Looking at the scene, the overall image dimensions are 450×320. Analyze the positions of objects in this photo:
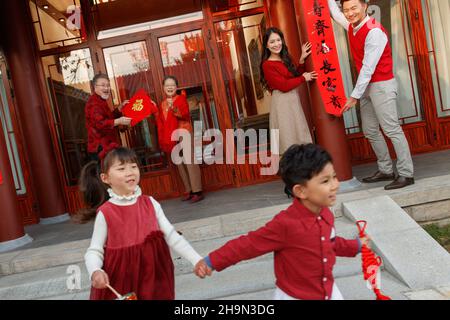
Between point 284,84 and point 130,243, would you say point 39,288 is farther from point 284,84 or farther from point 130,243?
point 284,84

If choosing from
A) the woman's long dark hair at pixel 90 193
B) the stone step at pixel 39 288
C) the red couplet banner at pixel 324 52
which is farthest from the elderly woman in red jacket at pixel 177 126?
the woman's long dark hair at pixel 90 193

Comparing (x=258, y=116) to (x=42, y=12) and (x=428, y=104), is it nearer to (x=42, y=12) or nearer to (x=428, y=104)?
(x=428, y=104)

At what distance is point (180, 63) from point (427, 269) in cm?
433

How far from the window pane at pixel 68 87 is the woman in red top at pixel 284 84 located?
2.81 meters

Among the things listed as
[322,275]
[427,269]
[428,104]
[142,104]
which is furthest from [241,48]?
[322,275]

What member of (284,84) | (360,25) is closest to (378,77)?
(360,25)

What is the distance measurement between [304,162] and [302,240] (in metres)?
0.37

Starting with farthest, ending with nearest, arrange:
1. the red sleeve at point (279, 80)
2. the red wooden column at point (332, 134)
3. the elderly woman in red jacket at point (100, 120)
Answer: the elderly woman in red jacket at point (100, 120)
the red wooden column at point (332, 134)
the red sleeve at point (279, 80)

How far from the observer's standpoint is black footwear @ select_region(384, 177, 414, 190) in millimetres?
4555

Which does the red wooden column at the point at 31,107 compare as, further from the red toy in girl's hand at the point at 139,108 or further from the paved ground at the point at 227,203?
the red toy in girl's hand at the point at 139,108

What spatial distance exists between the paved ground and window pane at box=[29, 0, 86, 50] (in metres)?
2.52

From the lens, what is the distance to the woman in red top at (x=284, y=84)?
4848 millimetres

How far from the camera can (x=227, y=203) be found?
5.48 metres

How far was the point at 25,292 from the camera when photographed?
159 inches
